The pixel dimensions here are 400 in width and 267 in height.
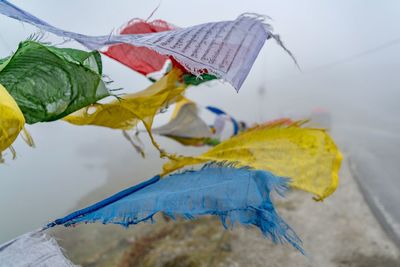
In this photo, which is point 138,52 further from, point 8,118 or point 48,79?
point 8,118

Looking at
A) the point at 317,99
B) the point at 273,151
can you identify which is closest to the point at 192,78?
the point at 273,151

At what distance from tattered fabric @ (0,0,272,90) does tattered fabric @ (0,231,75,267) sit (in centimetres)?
83

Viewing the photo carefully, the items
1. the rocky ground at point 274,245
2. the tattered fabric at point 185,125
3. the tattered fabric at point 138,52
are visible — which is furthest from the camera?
the tattered fabric at point 185,125

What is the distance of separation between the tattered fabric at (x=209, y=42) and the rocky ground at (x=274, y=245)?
247 cm

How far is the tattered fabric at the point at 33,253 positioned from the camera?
1296mm

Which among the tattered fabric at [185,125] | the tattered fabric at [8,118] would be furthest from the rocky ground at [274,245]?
the tattered fabric at [8,118]

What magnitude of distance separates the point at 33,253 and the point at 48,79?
0.72m

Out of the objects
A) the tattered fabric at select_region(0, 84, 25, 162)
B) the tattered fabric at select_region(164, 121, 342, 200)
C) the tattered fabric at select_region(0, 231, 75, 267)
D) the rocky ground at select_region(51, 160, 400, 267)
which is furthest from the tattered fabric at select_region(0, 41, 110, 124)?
the rocky ground at select_region(51, 160, 400, 267)

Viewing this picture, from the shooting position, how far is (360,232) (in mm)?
3416

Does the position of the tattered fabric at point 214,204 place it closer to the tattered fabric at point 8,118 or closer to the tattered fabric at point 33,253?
the tattered fabric at point 33,253

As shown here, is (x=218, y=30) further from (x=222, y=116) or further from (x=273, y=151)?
(x=222, y=116)

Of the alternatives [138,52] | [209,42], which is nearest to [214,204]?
[209,42]

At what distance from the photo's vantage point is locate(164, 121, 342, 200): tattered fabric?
1.64m

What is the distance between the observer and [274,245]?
3336mm
